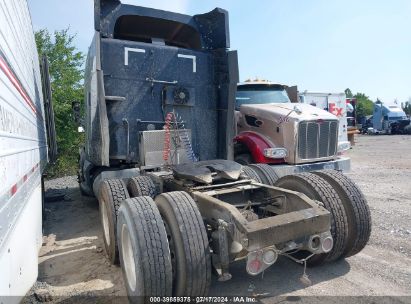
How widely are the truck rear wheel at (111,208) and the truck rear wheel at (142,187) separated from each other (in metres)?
0.14

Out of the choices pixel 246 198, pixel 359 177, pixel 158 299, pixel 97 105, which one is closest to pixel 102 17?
pixel 97 105

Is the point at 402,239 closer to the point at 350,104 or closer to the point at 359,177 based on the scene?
the point at 359,177

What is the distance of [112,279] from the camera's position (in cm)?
429

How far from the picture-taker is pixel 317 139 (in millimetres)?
7605

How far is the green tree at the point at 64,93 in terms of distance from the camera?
15.0 meters

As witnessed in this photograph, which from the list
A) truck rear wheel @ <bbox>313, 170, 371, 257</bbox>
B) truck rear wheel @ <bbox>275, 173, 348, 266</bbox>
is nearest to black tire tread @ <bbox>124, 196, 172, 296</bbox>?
truck rear wheel @ <bbox>275, 173, 348, 266</bbox>

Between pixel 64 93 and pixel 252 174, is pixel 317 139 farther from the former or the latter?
pixel 64 93

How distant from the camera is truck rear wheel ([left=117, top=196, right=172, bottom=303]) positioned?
3.16 metres

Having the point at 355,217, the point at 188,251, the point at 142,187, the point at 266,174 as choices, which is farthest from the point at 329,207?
the point at 142,187

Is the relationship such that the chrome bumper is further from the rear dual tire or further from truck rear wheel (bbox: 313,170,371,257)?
the rear dual tire

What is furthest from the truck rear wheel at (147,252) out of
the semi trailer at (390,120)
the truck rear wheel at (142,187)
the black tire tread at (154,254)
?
the semi trailer at (390,120)

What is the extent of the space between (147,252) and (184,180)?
1580 mm

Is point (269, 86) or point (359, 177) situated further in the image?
Answer: point (359, 177)

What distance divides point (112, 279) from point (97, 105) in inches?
118
